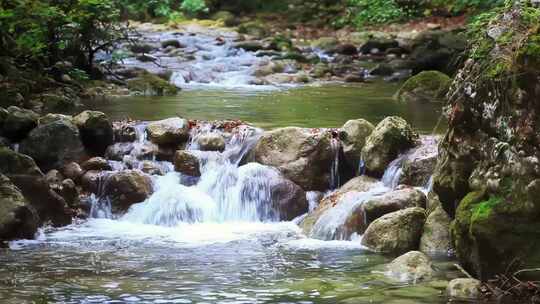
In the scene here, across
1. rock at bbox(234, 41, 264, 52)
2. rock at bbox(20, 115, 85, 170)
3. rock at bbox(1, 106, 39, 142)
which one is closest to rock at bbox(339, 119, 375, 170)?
rock at bbox(20, 115, 85, 170)

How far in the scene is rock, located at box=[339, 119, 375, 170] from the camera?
999 centimetres

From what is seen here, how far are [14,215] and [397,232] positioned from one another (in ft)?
12.2

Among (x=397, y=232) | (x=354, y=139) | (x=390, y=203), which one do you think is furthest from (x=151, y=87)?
(x=397, y=232)

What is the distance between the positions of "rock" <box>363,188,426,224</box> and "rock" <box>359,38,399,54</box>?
1660 centimetres

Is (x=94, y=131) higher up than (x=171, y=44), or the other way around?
(x=171, y=44)

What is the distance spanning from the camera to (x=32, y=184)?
8.91 m

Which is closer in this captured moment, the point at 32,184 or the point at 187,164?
the point at 32,184

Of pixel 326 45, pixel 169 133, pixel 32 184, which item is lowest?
pixel 32 184

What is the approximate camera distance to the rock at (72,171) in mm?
10047

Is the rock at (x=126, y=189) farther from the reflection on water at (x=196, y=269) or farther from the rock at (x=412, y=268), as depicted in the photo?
the rock at (x=412, y=268)

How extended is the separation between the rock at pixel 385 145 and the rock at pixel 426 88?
5667mm

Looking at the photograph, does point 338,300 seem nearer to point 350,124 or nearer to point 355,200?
point 355,200

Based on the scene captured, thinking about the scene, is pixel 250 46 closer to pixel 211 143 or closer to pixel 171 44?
pixel 171 44

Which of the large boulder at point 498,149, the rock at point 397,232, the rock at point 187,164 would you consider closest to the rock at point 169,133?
the rock at point 187,164
